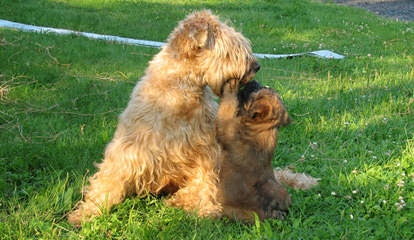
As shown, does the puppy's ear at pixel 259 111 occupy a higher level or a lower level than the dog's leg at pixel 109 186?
higher

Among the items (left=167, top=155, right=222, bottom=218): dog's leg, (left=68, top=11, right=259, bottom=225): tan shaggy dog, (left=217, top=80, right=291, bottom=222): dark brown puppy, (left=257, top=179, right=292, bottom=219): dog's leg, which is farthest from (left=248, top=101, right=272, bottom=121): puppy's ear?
(left=167, top=155, right=222, bottom=218): dog's leg

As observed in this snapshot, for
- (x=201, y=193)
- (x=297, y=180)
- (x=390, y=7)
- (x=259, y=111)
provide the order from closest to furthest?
(x=259, y=111) → (x=201, y=193) → (x=297, y=180) → (x=390, y=7)

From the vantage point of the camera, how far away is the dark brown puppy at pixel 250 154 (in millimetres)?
3252

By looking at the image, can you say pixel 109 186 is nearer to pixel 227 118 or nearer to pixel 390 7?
pixel 227 118

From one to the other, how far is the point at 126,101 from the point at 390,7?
601 inches

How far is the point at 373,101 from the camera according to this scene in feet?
18.7

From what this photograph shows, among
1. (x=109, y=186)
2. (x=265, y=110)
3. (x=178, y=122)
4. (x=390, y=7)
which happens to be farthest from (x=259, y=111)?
(x=390, y=7)

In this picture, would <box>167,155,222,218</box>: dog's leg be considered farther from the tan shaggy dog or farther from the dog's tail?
the dog's tail

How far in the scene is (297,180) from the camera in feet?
12.7

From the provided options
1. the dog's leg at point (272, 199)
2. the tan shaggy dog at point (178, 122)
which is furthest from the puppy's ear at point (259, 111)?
the dog's leg at point (272, 199)

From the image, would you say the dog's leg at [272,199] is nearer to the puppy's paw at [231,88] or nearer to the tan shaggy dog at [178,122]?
Answer: the tan shaggy dog at [178,122]

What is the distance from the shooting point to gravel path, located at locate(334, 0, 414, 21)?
15225 mm

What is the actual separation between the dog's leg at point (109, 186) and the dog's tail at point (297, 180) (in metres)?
1.46

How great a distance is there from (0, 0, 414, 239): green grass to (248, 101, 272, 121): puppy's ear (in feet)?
2.75
